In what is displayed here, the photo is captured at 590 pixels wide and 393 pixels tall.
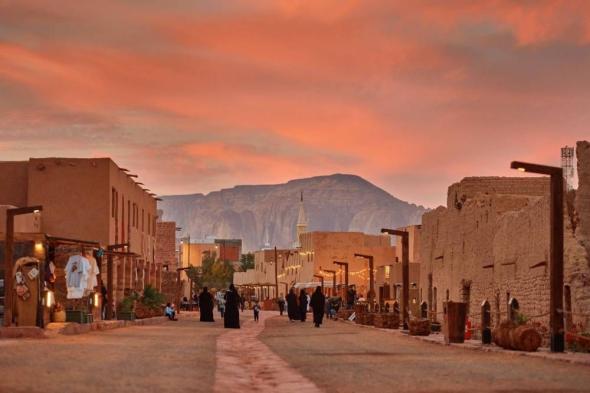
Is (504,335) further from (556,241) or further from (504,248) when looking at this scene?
(504,248)

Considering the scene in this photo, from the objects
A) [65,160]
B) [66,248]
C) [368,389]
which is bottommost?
[368,389]

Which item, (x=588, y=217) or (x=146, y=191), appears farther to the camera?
(x=146, y=191)

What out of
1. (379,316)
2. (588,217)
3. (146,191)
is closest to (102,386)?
(588,217)

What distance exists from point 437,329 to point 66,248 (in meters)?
17.3

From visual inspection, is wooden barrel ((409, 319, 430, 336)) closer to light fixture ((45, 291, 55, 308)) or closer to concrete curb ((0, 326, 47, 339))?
light fixture ((45, 291, 55, 308))

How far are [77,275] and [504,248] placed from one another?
51.6 ft

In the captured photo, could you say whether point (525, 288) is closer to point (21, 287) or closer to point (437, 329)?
point (437, 329)

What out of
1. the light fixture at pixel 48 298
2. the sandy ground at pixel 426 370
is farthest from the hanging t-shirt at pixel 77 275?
the sandy ground at pixel 426 370

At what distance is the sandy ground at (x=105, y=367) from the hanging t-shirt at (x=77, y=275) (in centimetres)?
1475

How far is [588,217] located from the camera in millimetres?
30344

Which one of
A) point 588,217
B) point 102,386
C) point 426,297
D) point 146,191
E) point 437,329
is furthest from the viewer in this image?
point 146,191

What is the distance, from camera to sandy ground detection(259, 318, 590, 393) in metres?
15.6

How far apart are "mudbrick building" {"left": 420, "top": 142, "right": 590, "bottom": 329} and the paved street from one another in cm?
457

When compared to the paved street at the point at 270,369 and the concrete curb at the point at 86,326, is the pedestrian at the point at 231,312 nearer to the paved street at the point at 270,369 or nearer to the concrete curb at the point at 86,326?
the concrete curb at the point at 86,326
